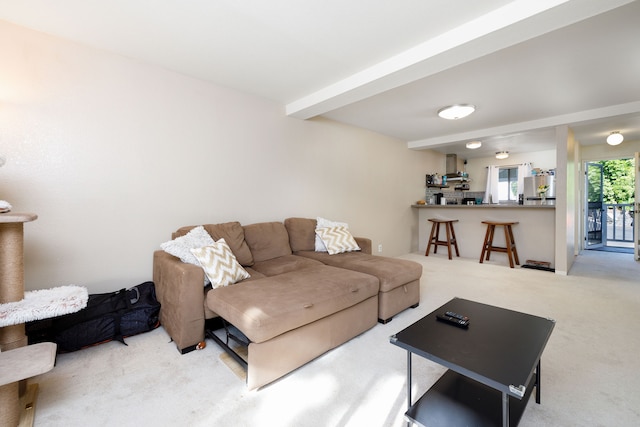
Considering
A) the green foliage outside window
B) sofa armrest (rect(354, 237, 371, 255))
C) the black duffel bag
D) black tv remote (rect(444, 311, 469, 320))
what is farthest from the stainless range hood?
the black duffel bag

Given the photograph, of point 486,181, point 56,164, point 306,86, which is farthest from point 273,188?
point 486,181

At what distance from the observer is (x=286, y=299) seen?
1818 mm

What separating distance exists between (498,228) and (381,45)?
443 cm

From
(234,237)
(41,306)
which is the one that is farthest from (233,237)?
(41,306)

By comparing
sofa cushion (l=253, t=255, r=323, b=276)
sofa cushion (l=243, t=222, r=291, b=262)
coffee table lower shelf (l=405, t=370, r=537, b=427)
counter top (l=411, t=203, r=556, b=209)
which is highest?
counter top (l=411, t=203, r=556, b=209)

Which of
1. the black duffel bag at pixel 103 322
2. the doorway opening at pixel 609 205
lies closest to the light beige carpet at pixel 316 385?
the black duffel bag at pixel 103 322

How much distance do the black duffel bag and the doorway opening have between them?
8.43 m

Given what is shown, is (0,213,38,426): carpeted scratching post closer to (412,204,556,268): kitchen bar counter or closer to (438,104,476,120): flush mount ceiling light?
(438,104,476,120): flush mount ceiling light

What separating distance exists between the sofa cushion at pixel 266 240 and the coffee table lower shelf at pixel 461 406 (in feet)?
6.69

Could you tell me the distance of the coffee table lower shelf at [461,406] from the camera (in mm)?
1262

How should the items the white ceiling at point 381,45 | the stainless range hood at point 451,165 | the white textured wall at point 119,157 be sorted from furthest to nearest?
the stainless range hood at point 451,165, the white textured wall at point 119,157, the white ceiling at point 381,45

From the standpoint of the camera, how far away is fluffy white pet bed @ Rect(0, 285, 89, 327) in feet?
4.67

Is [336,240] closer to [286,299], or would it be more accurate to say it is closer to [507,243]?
[286,299]

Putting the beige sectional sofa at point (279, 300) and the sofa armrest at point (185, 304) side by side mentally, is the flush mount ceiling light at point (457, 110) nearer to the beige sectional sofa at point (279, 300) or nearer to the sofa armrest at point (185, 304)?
the beige sectional sofa at point (279, 300)
